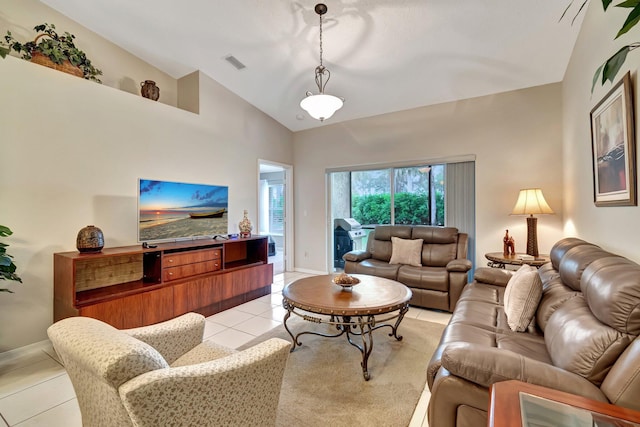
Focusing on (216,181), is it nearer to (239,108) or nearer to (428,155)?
(239,108)

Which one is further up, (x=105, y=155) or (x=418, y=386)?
(x=105, y=155)

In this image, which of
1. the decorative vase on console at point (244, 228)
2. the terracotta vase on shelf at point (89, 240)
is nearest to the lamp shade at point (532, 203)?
the decorative vase on console at point (244, 228)

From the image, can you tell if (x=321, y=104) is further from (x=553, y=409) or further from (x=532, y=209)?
(x=532, y=209)

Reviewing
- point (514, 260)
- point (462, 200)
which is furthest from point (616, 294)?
point (462, 200)

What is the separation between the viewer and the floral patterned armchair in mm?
954

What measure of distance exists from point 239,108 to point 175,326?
382 centimetres

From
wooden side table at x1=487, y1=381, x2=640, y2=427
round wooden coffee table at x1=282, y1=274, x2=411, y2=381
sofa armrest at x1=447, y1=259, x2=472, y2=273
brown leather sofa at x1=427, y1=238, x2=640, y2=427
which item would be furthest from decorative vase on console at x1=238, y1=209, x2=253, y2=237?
wooden side table at x1=487, y1=381, x2=640, y2=427

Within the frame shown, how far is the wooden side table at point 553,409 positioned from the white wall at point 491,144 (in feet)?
11.3

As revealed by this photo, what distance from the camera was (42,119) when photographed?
2.71m

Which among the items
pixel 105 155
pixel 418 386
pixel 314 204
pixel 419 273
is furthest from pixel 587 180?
pixel 105 155

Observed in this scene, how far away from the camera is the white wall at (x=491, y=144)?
366 cm

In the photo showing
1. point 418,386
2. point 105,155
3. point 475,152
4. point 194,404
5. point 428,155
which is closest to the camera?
point 194,404

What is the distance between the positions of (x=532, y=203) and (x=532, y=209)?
0.07 metres

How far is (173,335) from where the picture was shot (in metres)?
1.60
